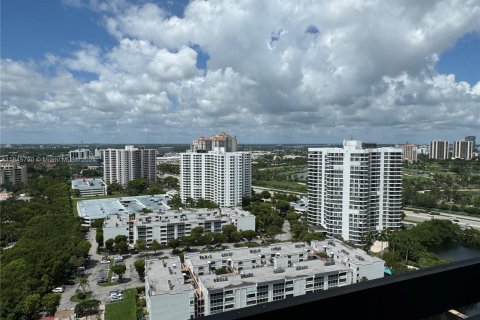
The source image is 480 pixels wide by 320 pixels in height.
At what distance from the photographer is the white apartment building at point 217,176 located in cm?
1198

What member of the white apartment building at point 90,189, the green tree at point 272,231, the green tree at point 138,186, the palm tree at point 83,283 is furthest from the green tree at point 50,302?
the white apartment building at point 90,189

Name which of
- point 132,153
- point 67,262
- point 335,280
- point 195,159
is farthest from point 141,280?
point 132,153

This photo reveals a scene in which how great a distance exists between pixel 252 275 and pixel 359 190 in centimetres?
426

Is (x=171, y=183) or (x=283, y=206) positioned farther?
(x=171, y=183)

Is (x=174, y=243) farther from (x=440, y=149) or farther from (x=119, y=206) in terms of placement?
(x=440, y=149)

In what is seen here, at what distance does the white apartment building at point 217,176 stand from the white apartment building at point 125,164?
523 cm

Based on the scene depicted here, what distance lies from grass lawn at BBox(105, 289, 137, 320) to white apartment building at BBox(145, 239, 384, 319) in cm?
31

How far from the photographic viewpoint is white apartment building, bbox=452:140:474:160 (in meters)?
26.8

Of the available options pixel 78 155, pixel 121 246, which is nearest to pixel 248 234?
pixel 121 246

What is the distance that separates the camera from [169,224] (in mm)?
8297

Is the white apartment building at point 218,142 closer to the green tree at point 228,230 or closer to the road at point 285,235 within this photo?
the road at point 285,235

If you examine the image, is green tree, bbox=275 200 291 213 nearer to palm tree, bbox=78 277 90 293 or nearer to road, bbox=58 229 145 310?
road, bbox=58 229 145 310

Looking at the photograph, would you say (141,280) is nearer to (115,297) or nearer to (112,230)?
(115,297)

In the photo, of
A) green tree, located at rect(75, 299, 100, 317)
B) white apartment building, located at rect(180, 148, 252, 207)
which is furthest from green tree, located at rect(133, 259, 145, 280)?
white apartment building, located at rect(180, 148, 252, 207)
